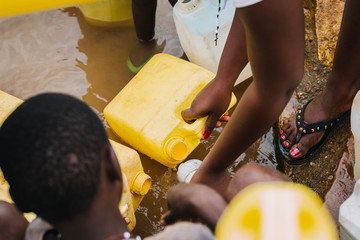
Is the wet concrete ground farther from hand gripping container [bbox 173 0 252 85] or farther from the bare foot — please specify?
hand gripping container [bbox 173 0 252 85]

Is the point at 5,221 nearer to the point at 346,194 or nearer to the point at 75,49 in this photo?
the point at 346,194

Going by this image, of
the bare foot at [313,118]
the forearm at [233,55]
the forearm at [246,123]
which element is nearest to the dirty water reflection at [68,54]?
the bare foot at [313,118]

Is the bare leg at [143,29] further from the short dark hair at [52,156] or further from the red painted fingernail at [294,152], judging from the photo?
the short dark hair at [52,156]

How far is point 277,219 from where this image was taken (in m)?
0.66

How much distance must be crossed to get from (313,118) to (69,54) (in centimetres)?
152

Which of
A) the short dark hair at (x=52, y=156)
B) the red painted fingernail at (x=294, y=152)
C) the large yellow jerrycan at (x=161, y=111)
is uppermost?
the short dark hair at (x=52, y=156)

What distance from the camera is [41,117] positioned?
0.77 m

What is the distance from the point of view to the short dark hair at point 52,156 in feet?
2.48

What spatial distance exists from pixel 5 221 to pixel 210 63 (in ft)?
4.18

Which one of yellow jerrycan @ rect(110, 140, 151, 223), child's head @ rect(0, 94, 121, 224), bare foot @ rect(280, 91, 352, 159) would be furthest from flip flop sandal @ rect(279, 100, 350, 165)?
child's head @ rect(0, 94, 121, 224)

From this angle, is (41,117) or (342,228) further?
(342,228)

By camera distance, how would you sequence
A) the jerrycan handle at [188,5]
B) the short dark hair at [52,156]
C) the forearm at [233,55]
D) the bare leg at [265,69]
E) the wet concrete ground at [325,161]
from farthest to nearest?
the jerrycan handle at [188,5] < the wet concrete ground at [325,161] < the forearm at [233,55] < the bare leg at [265,69] < the short dark hair at [52,156]

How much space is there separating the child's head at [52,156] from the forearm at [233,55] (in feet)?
2.65

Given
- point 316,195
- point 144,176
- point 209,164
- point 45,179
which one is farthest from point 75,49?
point 45,179
